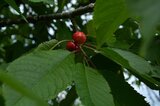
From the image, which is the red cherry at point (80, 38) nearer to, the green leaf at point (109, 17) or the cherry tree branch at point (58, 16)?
the cherry tree branch at point (58, 16)

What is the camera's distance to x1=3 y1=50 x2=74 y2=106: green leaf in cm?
101

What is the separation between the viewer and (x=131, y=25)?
1.76 metres

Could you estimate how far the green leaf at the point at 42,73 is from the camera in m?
1.01

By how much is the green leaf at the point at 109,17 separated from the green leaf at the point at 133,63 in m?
0.34

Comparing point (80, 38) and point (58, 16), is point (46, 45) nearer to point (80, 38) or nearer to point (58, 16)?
point (80, 38)

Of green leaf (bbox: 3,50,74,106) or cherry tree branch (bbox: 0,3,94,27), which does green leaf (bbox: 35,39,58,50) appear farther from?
cherry tree branch (bbox: 0,3,94,27)

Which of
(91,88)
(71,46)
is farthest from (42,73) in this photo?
(71,46)

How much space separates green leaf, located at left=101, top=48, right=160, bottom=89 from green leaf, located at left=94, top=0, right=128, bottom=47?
340 mm

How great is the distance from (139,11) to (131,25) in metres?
1.44

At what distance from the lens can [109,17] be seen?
28.2 inches

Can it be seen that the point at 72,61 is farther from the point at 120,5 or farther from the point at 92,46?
the point at 120,5

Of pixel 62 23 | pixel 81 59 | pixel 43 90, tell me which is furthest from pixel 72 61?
pixel 62 23

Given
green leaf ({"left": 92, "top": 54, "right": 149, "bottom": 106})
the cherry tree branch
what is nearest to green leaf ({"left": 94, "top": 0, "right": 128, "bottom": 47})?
green leaf ({"left": 92, "top": 54, "right": 149, "bottom": 106})

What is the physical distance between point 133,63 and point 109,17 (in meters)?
0.50
